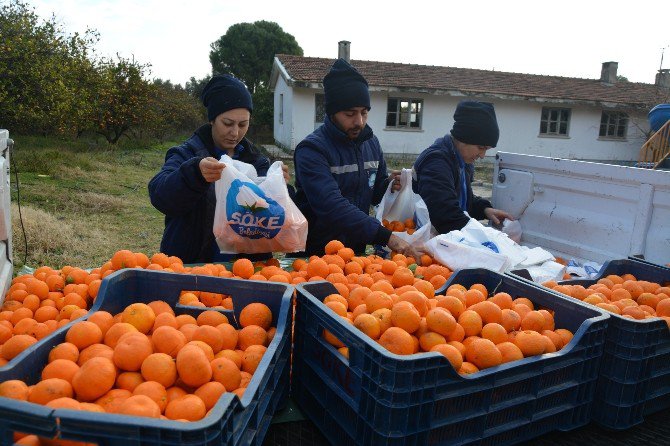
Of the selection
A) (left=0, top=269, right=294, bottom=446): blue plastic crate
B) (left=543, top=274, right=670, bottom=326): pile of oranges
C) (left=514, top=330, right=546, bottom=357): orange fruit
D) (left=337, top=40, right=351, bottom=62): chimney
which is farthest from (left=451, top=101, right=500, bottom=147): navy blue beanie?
(left=337, top=40, right=351, bottom=62): chimney

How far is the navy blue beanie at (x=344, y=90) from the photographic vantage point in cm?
339

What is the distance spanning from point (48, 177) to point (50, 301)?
38.5 ft

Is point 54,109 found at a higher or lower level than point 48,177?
higher

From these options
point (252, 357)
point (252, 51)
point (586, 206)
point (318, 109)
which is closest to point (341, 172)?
point (586, 206)

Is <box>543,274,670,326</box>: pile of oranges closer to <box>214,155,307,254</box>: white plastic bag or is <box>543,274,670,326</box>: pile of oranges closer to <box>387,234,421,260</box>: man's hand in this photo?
<box>387,234,421,260</box>: man's hand

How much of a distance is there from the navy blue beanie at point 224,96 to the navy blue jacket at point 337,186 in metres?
0.54

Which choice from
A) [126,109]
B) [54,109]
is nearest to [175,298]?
[54,109]

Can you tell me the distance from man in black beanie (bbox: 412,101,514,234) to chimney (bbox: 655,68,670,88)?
29490 mm

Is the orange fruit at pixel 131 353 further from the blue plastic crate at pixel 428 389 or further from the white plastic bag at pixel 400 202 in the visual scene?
the white plastic bag at pixel 400 202

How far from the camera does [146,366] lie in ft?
4.46

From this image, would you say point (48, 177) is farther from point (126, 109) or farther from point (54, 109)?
point (126, 109)

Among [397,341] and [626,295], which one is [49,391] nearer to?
[397,341]

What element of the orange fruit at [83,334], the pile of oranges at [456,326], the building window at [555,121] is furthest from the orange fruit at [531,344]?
the building window at [555,121]

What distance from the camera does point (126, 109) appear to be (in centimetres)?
2083
